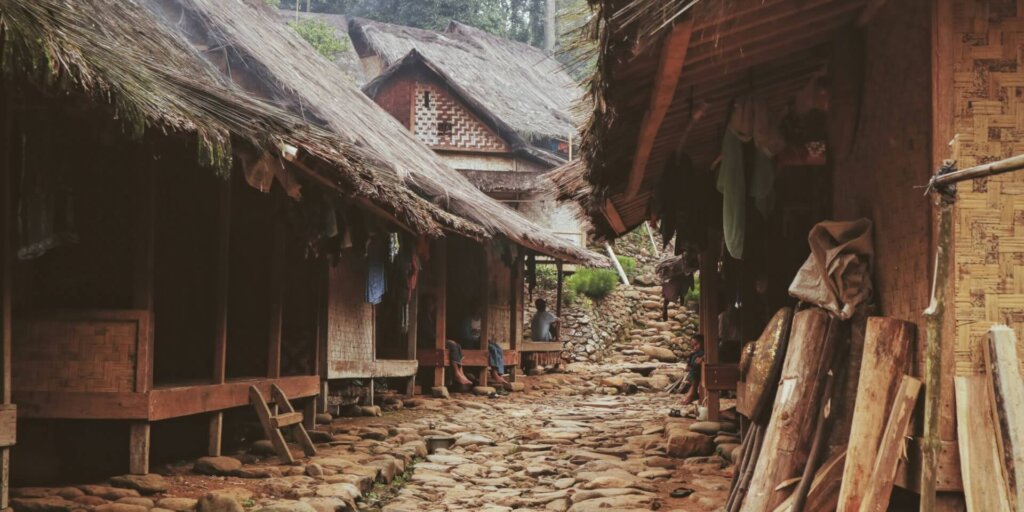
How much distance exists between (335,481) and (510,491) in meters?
1.45

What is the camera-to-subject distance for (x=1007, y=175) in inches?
169

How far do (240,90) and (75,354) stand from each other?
3297 millimetres

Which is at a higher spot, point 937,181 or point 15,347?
point 937,181

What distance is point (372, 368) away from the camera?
12.9 metres

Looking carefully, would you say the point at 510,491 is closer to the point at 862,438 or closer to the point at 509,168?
the point at 862,438

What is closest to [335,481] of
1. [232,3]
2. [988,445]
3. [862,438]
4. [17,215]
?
[17,215]

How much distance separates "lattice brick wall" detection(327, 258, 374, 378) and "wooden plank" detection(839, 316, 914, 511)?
24.0ft

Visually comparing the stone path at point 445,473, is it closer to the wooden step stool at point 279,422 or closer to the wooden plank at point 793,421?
the wooden step stool at point 279,422

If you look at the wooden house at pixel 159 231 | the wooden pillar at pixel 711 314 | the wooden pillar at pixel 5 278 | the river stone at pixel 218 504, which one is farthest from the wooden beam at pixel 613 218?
→ the wooden pillar at pixel 5 278

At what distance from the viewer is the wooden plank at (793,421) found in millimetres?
5086

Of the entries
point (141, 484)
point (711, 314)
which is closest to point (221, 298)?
point (141, 484)

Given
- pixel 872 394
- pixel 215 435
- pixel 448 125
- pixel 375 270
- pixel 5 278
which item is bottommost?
pixel 215 435

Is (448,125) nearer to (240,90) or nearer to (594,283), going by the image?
(594,283)

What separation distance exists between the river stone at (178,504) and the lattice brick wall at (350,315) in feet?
16.7
